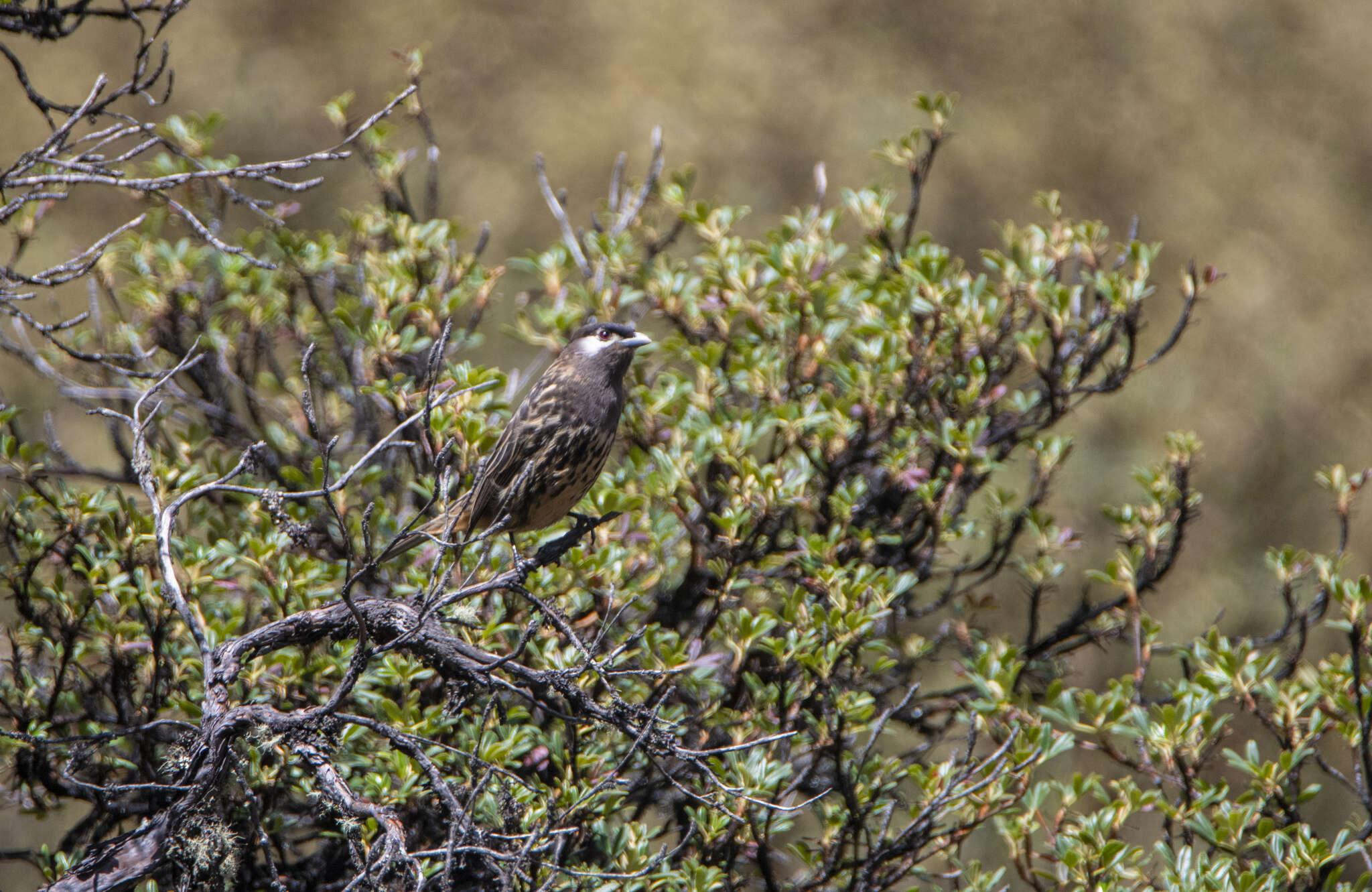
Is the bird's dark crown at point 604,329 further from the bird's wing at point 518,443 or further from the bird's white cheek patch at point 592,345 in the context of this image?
the bird's wing at point 518,443

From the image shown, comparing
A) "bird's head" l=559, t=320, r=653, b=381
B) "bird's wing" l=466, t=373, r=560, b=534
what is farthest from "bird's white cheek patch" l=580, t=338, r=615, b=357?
"bird's wing" l=466, t=373, r=560, b=534

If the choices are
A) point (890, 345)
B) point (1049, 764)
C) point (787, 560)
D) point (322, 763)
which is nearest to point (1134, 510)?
point (890, 345)

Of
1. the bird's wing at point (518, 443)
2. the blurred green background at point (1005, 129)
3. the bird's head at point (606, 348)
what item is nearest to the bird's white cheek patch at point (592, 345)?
the bird's head at point (606, 348)

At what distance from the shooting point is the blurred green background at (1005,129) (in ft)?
27.9

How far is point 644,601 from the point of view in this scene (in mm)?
3373

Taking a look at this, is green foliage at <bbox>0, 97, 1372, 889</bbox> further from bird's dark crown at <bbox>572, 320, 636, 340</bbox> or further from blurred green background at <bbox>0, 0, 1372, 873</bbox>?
blurred green background at <bbox>0, 0, 1372, 873</bbox>

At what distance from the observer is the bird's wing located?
3.52 m

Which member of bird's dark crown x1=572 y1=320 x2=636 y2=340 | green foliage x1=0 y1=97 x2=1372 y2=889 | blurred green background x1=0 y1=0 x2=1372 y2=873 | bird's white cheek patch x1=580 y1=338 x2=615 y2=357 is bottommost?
green foliage x1=0 y1=97 x2=1372 y2=889

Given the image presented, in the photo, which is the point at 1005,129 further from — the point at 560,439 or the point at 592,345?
the point at 560,439

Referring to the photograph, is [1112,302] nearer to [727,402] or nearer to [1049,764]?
[727,402]

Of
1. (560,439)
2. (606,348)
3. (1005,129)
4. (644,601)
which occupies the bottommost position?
(644,601)

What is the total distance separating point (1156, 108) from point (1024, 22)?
1382 mm

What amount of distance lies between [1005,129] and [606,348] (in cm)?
706

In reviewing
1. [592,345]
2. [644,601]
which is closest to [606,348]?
[592,345]
